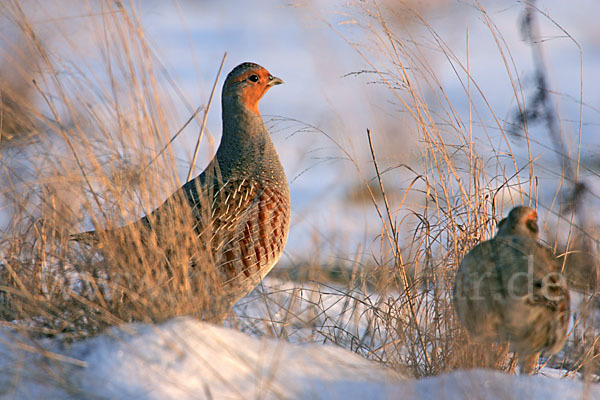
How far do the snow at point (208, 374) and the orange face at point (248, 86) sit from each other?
189cm

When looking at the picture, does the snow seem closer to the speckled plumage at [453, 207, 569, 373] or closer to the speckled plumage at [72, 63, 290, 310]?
the speckled plumage at [453, 207, 569, 373]

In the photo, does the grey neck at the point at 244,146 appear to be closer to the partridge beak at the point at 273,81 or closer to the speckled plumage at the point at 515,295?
the partridge beak at the point at 273,81

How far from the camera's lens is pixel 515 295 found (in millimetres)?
1906

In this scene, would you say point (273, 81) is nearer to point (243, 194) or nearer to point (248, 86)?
point (248, 86)

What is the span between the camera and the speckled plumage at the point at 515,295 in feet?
6.28

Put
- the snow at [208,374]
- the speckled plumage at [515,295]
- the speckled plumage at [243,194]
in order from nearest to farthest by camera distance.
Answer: the snow at [208,374], the speckled plumage at [515,295], the speckled plumage at [243,194]

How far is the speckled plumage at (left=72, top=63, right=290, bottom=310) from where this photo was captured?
295 centimetres

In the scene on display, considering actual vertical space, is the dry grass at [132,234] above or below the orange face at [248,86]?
below

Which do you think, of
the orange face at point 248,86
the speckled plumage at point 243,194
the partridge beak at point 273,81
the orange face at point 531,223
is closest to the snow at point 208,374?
the orange face at point 531,223

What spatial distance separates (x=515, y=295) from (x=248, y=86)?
2.08 meters

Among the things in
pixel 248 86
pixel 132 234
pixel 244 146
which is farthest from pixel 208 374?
pixel 248 86

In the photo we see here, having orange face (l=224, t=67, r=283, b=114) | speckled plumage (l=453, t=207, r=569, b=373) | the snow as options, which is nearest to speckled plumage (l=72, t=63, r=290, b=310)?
orange face (l=224, t=67, r=283, b=114)

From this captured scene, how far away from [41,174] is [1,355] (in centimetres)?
80

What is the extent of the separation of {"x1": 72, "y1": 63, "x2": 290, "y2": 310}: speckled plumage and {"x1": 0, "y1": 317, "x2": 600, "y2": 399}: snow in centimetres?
86
